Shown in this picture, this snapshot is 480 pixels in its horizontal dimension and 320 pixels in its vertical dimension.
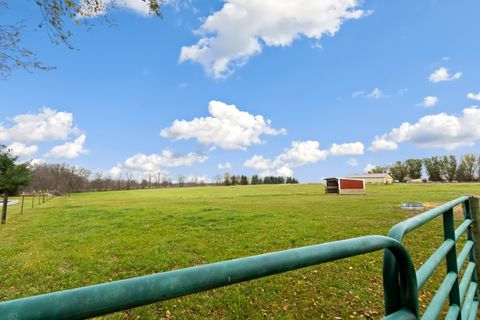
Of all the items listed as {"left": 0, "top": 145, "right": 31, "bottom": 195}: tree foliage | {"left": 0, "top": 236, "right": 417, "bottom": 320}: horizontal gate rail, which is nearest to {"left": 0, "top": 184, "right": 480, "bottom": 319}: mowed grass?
{"left": 0, "top": 236, "right": 417, "bottom": 320}: horizontal gate rail

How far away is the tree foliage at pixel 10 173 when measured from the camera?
166 feet

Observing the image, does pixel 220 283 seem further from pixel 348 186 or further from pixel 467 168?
pixel 467 168

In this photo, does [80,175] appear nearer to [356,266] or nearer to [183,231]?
[183,231]

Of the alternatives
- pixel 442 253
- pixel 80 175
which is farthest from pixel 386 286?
pixel 80 175

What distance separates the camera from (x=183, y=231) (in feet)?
34.3

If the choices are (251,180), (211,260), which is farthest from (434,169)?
(211,260)

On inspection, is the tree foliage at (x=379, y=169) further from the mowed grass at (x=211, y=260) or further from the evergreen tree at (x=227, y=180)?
the mowed grass at (x=211, y=260)

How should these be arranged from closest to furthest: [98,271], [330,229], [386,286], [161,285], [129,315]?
[161,285], [386,286], [129,315], [98,271], [330,229]

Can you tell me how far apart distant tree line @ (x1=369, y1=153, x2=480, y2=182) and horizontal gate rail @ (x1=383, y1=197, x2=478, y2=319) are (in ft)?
349

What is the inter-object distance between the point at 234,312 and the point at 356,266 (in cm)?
317

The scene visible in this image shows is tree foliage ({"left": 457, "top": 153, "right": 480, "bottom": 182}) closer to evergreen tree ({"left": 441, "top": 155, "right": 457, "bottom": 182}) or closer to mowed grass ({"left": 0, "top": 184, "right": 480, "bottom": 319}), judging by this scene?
evergreen tree ({"left": 441, "top": 155, "right": 457, "bottom": 182})

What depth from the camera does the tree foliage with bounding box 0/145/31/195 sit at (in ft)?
166

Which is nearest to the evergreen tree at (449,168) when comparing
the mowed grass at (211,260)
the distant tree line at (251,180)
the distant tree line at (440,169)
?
the distant tree line at (440,169)

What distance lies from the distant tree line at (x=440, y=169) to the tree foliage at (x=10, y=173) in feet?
344
